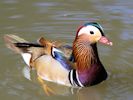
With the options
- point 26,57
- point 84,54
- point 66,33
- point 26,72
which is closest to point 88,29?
point 84,54

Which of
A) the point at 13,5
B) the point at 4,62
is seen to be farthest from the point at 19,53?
the point at 13,5

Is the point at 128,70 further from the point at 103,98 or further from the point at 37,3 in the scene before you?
the point at 37,3

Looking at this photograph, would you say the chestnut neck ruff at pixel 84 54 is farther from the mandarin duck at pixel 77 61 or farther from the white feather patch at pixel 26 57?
the white feather patch at pixel 26 57

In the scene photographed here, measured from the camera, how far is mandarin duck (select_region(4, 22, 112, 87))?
605 centimetres

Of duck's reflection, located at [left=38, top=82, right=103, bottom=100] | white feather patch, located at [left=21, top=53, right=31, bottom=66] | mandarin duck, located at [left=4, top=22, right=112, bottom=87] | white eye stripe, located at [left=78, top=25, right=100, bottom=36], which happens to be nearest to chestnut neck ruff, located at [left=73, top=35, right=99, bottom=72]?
mandarin duck, located at [left=4, top=22, right=112, bottom=87]

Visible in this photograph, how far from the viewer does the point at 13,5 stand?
27.6 feet

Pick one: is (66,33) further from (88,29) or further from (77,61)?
(88,29)

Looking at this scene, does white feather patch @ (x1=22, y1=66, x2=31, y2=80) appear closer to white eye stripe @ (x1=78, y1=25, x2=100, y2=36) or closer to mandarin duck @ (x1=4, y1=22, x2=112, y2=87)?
mandarin duck @ (x1=4, y1=22, x2=112, y2=87)

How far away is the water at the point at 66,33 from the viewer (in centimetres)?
625

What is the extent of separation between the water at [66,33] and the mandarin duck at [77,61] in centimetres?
14

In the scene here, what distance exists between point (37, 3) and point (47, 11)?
0.35 m

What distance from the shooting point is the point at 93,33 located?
6.02 m

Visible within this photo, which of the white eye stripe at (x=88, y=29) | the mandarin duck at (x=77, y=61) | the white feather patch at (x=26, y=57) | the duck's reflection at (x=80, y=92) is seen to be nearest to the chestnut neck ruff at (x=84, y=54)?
the mandarin duck at (x=77, y=61)

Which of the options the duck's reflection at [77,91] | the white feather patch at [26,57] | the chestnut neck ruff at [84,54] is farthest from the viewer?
the white feather patch at [26,57]
